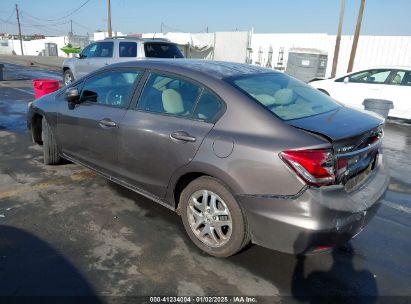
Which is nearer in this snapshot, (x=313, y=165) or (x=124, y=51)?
(x=313, y=165)

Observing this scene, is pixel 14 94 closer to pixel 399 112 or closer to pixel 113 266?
pixel 113 266

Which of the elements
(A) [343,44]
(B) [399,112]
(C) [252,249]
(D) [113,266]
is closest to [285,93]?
(C) [252,249]

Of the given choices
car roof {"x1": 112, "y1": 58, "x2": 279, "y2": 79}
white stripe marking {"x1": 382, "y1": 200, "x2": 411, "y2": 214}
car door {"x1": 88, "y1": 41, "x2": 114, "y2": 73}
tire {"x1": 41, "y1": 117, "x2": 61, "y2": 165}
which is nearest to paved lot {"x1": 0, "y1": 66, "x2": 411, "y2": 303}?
white stripe marking {"x1": 382, "y1": 200, "x2": 411, "y2": 214}

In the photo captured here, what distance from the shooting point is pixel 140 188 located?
367cm

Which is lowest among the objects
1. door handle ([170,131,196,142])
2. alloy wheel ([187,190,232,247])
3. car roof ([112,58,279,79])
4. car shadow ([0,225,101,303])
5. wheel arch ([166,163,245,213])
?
car shadow ([0,225,101,303])

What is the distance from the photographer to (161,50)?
10.8 metres

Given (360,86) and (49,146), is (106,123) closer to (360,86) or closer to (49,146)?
(49,146)

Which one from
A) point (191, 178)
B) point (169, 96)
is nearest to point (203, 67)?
point (169, 96)

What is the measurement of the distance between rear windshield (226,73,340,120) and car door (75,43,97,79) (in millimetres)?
9768

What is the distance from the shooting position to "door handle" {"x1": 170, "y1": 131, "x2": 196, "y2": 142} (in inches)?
120

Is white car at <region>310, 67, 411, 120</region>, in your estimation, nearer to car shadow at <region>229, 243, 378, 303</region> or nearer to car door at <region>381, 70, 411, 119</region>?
car door at <region>381, 70, 411, 119</region>

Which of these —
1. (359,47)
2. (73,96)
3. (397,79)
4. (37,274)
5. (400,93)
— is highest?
(359,47)

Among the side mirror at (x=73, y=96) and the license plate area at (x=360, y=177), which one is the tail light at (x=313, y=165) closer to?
the license plate area at (x=360, y=177)

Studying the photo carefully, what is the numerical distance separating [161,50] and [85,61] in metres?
3.07
